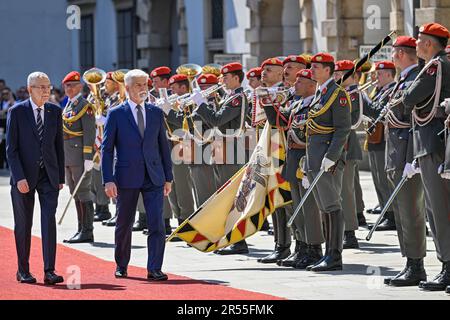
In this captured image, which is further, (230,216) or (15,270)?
(230,216)

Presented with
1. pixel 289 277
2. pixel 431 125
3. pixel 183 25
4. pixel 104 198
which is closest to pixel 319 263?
pixel 289 277

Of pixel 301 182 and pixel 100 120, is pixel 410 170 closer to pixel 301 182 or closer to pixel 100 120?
pixel 301 182

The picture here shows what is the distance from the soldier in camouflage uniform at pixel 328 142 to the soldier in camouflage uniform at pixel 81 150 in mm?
3921

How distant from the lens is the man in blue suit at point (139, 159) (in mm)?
11891

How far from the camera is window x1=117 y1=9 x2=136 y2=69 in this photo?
128 ft

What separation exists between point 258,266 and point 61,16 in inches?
1274

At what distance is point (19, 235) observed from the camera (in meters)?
12.0

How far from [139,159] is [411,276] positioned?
2.55m

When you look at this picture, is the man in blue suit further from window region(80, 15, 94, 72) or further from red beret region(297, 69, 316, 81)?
window region(80, 15, 94, 72)

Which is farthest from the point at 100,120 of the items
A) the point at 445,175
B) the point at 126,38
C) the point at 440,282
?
the point at 126,38

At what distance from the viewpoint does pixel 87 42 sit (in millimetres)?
42000
